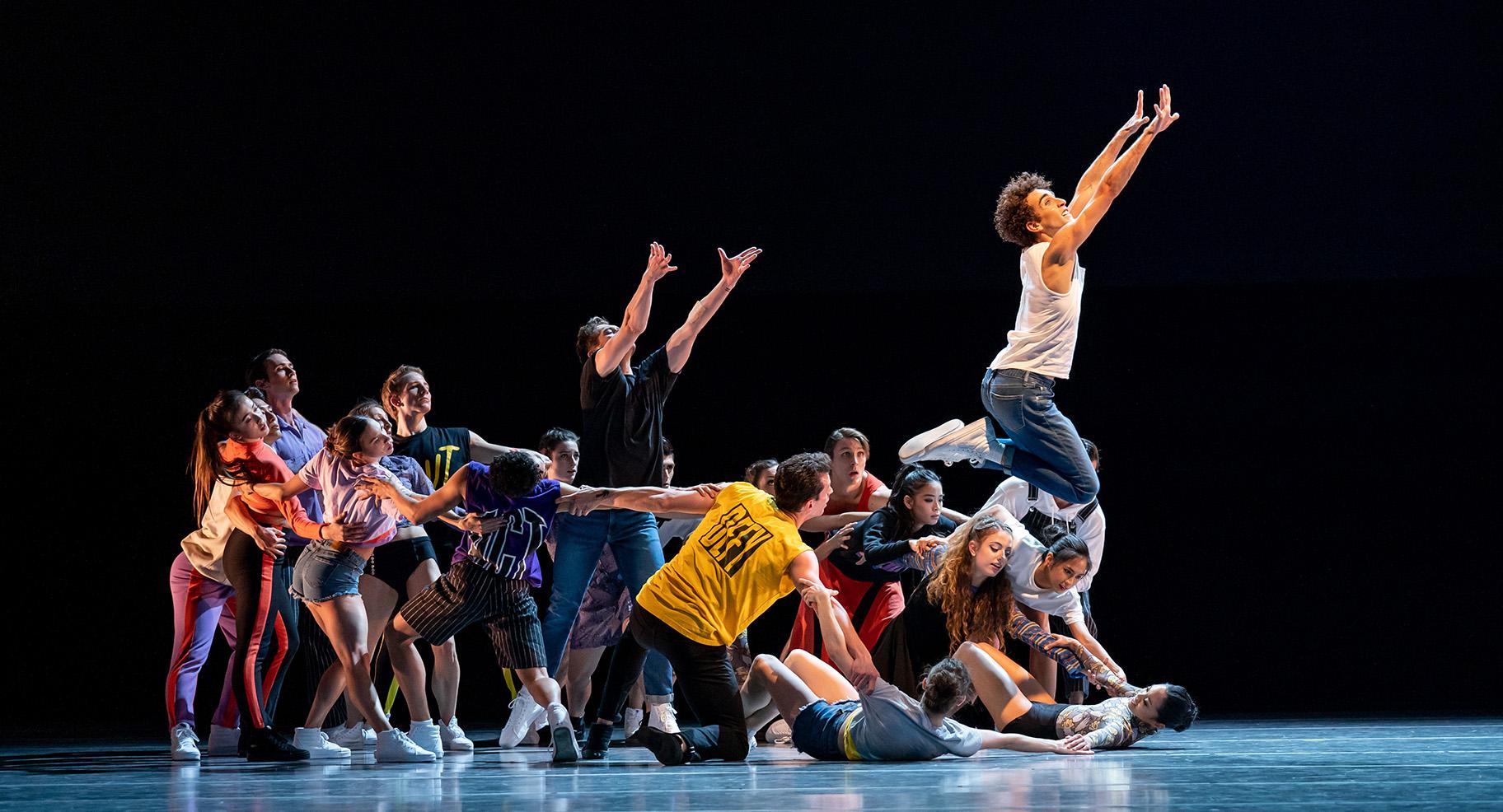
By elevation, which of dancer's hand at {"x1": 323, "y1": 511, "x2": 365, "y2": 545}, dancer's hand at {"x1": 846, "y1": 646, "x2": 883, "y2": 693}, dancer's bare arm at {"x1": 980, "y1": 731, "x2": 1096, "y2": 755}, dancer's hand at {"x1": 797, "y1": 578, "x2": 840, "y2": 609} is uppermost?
dancer's hand at {"x1": 323, "y1": 511, "x2": 365, "y2": 545}

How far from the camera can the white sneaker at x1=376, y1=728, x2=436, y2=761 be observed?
12.1ft

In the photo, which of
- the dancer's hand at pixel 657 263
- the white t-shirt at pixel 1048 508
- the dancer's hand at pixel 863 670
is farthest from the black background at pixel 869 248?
the dancer's hand at pixel 863 670

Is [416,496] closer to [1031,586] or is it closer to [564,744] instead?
[564,744]

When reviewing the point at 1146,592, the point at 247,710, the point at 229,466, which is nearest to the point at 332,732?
the point at 247,710

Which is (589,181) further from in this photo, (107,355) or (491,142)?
(107,355)

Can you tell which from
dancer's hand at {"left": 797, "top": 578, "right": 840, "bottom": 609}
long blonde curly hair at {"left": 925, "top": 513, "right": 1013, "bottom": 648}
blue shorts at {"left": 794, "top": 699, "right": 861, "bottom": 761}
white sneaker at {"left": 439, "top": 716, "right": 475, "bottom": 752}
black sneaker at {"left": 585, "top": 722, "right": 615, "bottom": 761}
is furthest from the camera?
white sneaker at {"left": 439, "top": 716, "right": 475, "bottom": 752}

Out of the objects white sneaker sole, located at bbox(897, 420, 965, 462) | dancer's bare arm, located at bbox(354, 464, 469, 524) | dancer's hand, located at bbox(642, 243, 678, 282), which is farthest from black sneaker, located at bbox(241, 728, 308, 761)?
white sneaker sole, located at bbox(897, 420, 965, 462)

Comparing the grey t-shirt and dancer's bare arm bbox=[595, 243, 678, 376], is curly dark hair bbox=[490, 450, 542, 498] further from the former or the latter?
the grey t-shirt

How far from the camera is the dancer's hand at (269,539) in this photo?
396 cm

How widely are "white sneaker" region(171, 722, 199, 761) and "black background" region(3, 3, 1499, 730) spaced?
2.19m

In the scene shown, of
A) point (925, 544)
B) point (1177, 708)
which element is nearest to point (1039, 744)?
point (1177, 708)

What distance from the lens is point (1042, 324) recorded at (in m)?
4.00

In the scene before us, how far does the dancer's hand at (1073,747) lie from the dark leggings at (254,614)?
2.01 meters

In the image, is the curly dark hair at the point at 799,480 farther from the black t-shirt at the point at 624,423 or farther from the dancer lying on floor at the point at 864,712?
the black t-shirt at the point at 624,423
